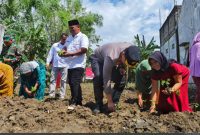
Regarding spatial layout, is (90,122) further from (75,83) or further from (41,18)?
(41,18)

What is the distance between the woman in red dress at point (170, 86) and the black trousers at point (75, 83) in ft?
4.53

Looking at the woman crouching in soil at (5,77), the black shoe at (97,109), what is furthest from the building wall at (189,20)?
the black shoe at (97,109)

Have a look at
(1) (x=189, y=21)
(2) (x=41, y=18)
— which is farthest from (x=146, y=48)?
(2) (x=41, y=18)

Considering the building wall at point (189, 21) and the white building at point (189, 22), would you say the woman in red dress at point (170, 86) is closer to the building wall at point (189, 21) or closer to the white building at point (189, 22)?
the white building at point (189, 22)

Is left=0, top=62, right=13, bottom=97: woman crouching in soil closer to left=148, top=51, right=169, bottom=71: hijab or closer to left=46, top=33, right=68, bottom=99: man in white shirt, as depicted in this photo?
left=46, top=33, right=68, bottom=99: man in white shirt

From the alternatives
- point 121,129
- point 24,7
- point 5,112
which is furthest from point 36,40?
point 24,7

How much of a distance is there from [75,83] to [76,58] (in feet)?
1.51

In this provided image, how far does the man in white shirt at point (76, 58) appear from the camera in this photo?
6.27m

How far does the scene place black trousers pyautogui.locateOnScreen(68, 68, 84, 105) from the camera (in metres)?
6.24

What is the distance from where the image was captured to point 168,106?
5289 mm

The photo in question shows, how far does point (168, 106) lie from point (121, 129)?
1.17 m

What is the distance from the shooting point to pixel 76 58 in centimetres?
648

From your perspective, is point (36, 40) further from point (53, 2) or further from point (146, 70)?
point (53, 2)

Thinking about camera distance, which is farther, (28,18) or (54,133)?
(28,18)
